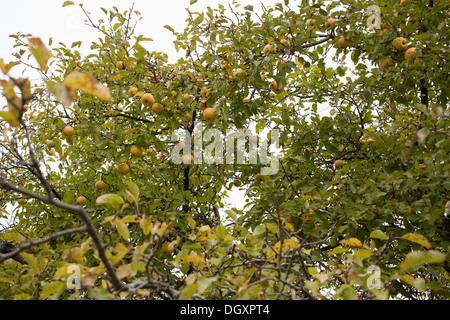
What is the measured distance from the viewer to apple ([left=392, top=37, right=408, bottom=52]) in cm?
258

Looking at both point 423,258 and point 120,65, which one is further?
point 120,65

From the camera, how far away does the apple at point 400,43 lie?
2580 millimetres

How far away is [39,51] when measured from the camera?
73cm

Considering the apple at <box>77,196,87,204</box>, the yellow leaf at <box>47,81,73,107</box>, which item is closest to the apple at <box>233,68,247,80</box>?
the apple at <box>77,196,87,204</box>

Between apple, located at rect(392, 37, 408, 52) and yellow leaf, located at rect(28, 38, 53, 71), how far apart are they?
2.68m

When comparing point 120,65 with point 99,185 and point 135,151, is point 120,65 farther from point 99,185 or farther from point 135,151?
point 99,185

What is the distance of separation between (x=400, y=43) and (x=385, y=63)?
0.19 metres

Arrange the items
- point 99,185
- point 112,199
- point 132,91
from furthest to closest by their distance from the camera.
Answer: point 99,185, point 132,91, point 112,199

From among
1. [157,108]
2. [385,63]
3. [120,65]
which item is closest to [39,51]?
[157,108]

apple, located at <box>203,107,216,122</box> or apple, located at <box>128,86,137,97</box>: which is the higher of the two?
apple, located at <box>128,86,137,97</box>

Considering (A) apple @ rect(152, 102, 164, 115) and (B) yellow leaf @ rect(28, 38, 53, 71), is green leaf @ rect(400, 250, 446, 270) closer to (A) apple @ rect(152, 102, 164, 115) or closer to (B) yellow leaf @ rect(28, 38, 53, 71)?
(B) yellow leaf @ rect(28, 38, 53, 71)

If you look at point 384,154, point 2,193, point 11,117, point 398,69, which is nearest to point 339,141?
point 384,154

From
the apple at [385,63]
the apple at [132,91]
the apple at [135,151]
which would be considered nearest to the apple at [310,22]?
the apple at [385,63]
